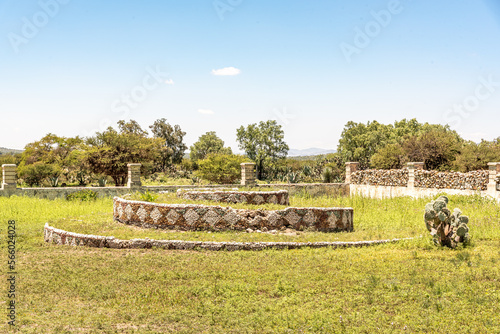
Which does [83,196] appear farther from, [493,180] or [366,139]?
[366,139]

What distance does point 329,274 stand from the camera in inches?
292

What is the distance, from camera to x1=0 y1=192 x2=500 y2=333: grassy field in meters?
5.35

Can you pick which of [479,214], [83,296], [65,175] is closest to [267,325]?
[83,296]

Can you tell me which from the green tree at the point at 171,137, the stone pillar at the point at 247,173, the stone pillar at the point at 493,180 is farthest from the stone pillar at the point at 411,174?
the green tree at the point at 171,137

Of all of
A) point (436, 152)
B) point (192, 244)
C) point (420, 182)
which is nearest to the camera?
point (192, 244)

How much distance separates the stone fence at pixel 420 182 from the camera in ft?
62.6

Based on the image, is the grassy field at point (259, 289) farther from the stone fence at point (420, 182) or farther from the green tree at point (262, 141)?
the green tree at point (262, 141)

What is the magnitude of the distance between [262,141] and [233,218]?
43223 millimetres

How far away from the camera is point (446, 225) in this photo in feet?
33.5

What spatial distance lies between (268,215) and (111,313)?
6.44 m

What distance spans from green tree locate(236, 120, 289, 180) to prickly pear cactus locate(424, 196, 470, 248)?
4376 centimetres

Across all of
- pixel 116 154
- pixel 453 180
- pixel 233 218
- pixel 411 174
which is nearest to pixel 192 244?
pixel 233 218

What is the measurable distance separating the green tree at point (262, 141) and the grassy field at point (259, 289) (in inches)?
1717

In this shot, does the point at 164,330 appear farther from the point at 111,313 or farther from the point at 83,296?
the point at 83,296
